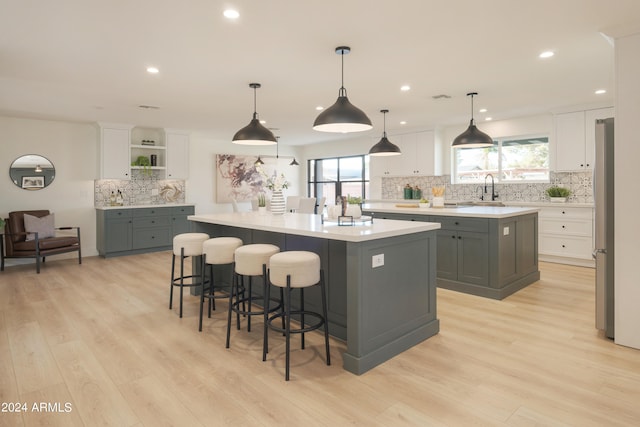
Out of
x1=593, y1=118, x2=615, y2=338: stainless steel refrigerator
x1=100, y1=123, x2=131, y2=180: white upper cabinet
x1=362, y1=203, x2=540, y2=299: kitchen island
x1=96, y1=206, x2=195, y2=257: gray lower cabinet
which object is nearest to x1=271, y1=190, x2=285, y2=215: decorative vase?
x1=362, y1=203, x2=540, y2=299: kitchen island

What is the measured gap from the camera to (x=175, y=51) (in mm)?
3344

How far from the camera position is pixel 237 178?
9.20 metres

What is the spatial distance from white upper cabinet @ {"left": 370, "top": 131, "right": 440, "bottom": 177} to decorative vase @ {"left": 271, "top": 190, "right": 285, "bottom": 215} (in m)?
4.06

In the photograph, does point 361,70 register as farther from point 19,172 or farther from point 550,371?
point 19,172

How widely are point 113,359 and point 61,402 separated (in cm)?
54

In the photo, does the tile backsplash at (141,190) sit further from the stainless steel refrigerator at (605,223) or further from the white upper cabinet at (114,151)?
the stainless steel refrigerator at (605,223)

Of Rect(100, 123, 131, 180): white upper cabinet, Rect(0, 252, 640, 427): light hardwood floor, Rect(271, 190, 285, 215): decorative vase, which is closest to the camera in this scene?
Rect(0, 252, 640, 427): light hardwood floor

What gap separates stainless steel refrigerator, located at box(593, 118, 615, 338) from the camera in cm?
296

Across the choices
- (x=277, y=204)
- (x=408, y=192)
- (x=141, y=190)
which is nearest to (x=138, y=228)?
(x=141, y=190)

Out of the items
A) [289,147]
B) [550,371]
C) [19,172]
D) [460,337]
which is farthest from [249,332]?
[289,147]

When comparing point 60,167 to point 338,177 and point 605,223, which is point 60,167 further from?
point 605,223

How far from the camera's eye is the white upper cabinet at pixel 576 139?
566cm

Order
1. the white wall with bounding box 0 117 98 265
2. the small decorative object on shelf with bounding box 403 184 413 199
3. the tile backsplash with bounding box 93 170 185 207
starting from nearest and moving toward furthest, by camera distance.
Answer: the white wall with bounding box 0 117 98 265, the tile backsplash with bounding box 93 170 185 207, the small decorative object on shelf with bounding box 403 184 413 199

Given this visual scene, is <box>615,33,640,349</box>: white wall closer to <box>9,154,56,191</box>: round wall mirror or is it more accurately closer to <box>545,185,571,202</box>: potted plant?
<box>545,185,571,202</box>: potted plant
